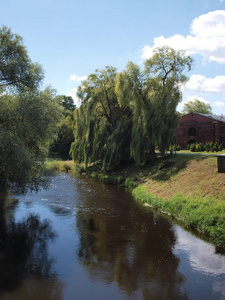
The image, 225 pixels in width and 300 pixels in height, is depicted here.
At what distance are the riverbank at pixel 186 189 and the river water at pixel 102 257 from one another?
31.9 inches

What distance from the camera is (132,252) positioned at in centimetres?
987

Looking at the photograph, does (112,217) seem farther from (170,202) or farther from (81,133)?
(81,133)

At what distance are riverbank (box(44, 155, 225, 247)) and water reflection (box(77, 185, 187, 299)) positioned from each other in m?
1.35

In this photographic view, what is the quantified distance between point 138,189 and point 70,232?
901 cm

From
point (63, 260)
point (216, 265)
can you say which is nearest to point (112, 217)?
point (63, 260)

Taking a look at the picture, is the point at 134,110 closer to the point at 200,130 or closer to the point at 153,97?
the point at 153,97

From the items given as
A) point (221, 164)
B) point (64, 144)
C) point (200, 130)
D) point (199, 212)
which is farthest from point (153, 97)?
point (64, 144)

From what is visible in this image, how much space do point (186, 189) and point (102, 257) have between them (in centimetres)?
860

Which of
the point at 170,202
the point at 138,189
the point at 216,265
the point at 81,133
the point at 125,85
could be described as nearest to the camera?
the point at 216,265

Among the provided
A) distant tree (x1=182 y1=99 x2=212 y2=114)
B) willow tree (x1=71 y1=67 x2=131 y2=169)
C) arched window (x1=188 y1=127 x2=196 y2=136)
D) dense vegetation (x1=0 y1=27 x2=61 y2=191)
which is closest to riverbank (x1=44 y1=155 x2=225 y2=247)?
willow tree (x1=71 y1=67 x2=131 y2=169)

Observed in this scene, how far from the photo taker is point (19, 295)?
7055mm

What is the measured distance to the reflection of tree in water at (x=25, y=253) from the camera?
7824 mm

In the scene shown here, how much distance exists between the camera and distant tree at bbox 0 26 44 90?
41.4 feet

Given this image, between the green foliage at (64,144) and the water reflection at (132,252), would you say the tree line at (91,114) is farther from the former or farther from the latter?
the green foliage at (64,144)
